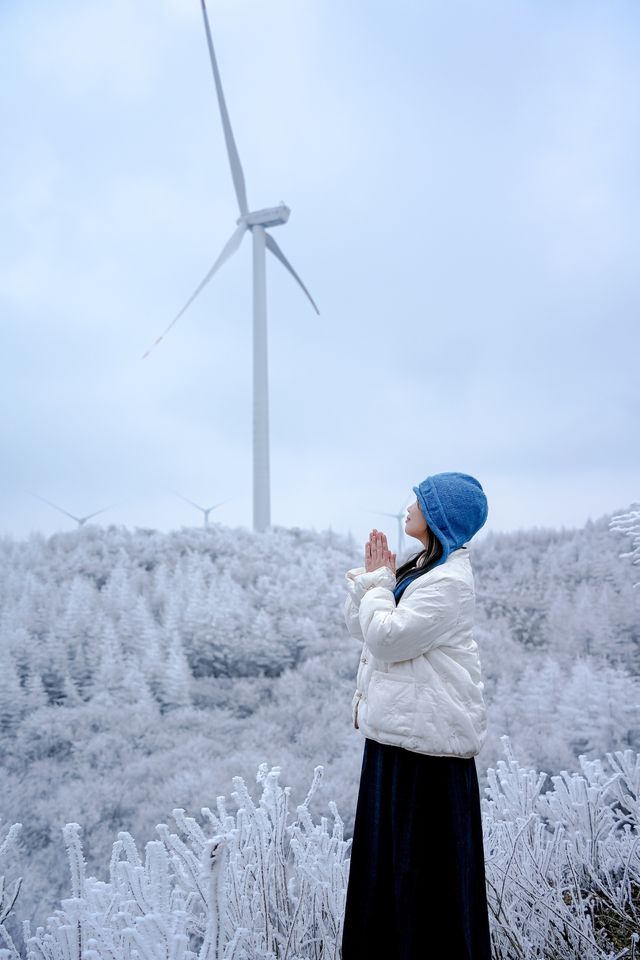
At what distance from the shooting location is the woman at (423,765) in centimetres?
217

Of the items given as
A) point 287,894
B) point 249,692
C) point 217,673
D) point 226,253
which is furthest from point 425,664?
point 226,253

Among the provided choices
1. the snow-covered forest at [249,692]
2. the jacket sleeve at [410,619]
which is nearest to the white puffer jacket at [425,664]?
the jacket sleeve at [410,619]

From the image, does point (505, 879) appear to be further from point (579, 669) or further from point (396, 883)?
point (579, 669)

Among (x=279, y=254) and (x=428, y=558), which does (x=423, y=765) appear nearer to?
(x=428, y=558)

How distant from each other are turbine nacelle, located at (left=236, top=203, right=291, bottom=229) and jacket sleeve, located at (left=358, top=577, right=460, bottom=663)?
1183 centimetres

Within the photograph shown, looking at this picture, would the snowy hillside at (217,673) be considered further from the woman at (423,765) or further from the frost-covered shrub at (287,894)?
the woman at (423,765)

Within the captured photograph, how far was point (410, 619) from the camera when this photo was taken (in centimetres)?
212

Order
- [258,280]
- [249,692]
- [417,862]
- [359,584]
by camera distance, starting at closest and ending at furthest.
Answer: [417,862] < [359,584] < [249,692] < [258,280]

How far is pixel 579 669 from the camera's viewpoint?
602 centimetres

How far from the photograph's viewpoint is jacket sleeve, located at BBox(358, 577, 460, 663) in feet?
6.97

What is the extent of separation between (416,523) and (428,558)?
13cm

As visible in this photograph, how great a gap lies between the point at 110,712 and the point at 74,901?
3.42 metres

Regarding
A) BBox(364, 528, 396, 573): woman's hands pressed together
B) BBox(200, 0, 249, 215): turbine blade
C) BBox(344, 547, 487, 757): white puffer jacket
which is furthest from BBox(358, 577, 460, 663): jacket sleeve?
BBox(200, 0, 249, 215): turbine blade

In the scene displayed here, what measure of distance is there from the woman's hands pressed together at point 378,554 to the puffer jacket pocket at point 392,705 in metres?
0.36
